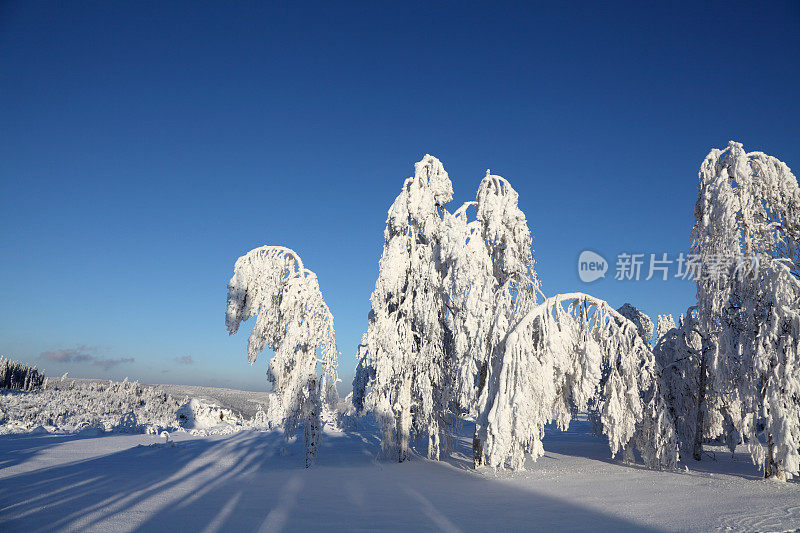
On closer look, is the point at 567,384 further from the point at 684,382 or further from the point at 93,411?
the point at 93,411

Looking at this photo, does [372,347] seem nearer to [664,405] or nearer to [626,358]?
[626,358]

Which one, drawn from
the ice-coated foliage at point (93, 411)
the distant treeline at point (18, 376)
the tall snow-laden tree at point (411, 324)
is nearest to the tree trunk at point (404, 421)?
the tall snow-laden tree at point (411, 324)

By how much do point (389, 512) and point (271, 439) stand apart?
52.8 ft

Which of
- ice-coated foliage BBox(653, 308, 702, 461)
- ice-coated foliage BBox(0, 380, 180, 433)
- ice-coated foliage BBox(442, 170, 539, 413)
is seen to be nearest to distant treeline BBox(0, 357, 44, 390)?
ice-coated foliage BBox(0, 380, 180, 433)

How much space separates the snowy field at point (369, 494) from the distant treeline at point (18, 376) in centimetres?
4669

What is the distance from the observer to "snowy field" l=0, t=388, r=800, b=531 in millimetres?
6906

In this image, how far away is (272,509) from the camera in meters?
8.02

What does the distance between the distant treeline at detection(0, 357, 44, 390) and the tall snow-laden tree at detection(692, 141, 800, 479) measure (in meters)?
65.5

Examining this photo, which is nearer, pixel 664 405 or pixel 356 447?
pixel 664 405

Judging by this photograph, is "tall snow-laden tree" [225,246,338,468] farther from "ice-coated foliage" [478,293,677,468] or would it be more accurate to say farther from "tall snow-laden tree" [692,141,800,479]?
"tall snow-laden tree" [692,141,800,479]

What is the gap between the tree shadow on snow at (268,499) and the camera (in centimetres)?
694

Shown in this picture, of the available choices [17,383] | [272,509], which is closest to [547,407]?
[272,509]

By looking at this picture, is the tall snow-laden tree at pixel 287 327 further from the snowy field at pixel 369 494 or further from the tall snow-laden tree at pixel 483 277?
the tall snow-laden tree at pixel 483 277

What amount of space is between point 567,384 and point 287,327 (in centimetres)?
863
